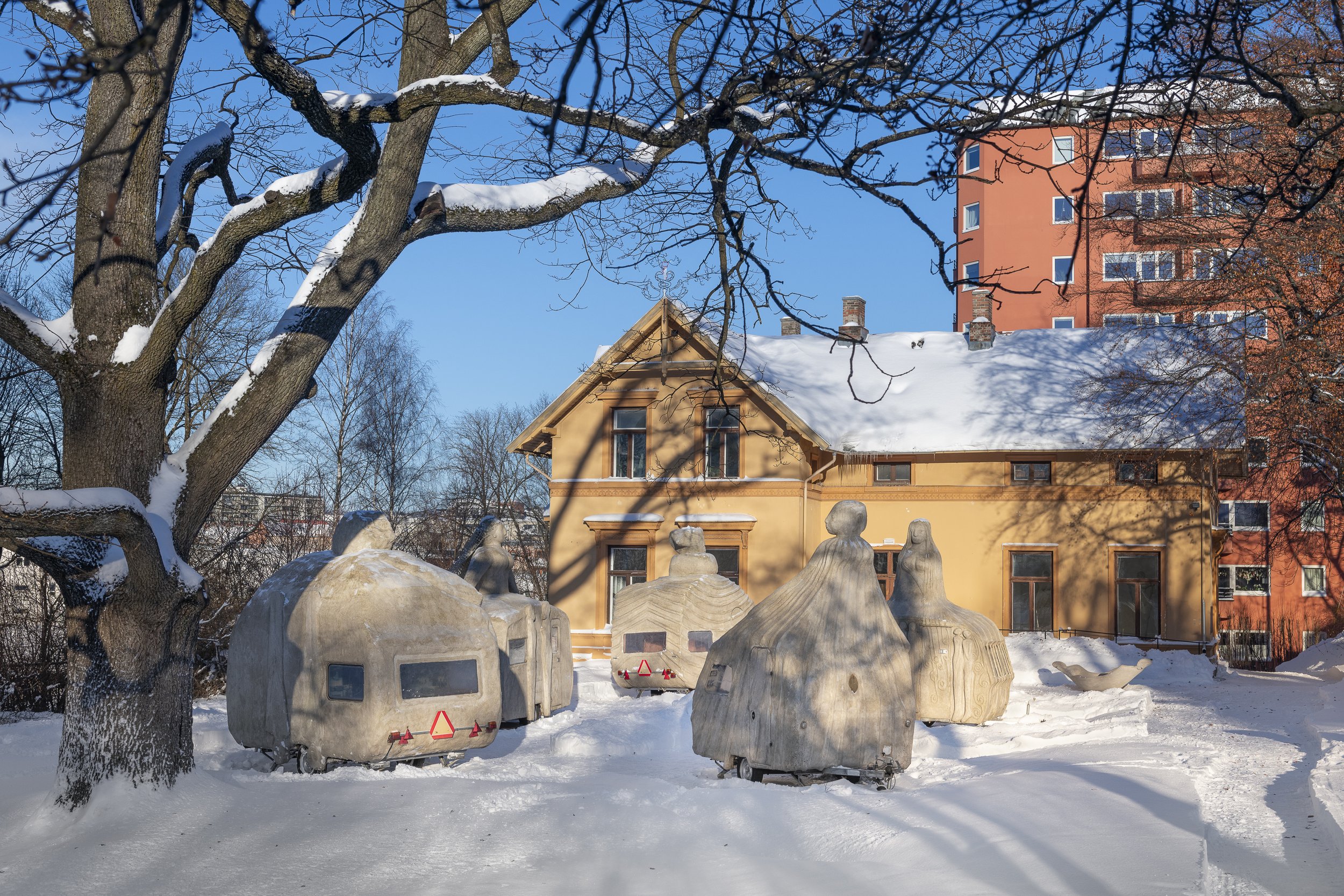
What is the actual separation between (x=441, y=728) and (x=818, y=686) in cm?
353

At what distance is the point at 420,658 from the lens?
10.9m

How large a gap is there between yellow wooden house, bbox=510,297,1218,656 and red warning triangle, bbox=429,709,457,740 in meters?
13.9

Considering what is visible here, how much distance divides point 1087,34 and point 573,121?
11.0ft

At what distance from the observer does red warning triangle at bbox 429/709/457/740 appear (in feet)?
35.7

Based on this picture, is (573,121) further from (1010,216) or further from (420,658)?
(1010,216)

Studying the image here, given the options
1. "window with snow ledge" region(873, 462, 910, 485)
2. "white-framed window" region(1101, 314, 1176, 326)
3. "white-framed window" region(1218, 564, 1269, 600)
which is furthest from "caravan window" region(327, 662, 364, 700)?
"white-framed window" region(1218, 564, 1269, 600)

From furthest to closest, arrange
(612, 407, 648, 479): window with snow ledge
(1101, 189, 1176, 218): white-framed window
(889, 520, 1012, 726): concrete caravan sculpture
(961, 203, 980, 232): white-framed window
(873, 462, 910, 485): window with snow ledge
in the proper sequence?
(961, 203, 980, 232): white-framed window
(612, 407, 648, 479): window with snow ledge
(873, 462, 910, 485): window with snow ledge
(1101, 189, 1176, 218): white-framed window
(889, 520, 1012, 726): concrete caravan sculpture

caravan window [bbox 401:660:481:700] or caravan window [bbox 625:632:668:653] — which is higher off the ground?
caravan window [bbox 401:660:481:700]

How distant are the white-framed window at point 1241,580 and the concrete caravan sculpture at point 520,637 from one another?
27952 millimetres

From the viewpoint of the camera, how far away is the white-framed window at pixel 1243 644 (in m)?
31.2

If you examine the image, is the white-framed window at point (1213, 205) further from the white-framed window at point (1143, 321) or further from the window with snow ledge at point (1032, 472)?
the window with snow ledge at point (1032, 472)

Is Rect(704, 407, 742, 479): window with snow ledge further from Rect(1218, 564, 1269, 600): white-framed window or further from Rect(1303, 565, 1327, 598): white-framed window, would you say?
Rect(1303, 565, 1327, 598): white-framed window

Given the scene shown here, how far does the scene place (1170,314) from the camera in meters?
31.3

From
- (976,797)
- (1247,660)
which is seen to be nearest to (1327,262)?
(1247,660)
